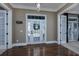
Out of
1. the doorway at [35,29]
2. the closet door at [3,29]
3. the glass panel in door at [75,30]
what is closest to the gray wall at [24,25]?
the doorway at [35,29]

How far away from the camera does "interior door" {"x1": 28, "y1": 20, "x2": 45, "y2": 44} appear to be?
9203mm

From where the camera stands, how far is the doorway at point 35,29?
9.12 m

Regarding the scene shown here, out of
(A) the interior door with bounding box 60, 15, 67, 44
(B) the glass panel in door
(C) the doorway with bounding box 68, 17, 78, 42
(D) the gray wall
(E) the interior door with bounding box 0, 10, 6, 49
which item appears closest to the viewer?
(E) the interior door with bounding box 0, 10, 6, 49

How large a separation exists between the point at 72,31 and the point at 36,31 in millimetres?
4080

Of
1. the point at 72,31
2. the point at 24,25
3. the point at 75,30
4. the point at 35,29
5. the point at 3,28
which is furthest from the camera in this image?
the point at 75,30

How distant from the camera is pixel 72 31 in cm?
1109

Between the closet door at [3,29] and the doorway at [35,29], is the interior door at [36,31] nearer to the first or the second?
the doorway at [35,29]

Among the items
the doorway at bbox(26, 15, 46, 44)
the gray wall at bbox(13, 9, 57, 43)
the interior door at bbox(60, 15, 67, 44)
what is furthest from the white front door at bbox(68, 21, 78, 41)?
the doorway at bbox(26, 15, 46, 44)

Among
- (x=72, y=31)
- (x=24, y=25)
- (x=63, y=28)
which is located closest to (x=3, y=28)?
(x=24, y=25)

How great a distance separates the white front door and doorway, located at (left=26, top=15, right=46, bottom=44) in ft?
9.86

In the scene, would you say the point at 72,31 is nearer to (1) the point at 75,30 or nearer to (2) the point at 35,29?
(1) the point at 75,30

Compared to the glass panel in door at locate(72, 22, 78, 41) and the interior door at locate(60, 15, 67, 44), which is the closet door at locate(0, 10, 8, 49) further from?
the glass panel in door at locate(72, 22, 78, 41)

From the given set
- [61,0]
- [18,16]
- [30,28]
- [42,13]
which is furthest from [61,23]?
[61,0]

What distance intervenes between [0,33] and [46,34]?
398cm
